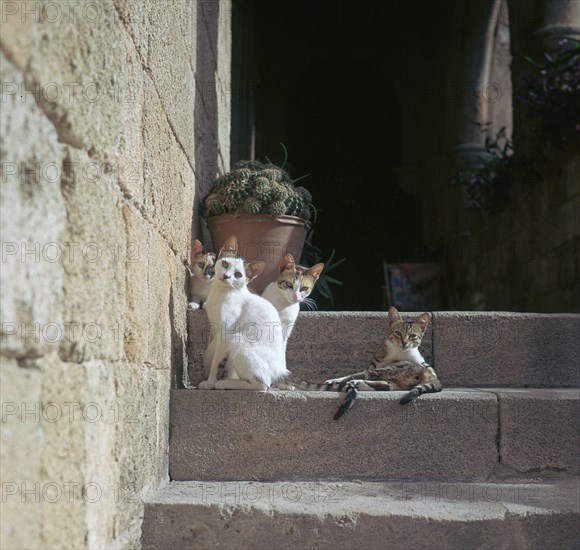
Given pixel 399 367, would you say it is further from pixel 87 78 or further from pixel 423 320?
pixel 87 78

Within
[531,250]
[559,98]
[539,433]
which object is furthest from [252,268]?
[531,250]

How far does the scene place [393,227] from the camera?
1137 cm

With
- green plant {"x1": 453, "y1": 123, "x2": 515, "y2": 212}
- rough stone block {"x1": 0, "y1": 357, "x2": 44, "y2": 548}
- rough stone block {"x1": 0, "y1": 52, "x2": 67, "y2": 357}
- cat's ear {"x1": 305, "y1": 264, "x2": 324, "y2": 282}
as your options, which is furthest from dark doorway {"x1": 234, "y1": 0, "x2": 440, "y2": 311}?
rough stone block {"x1": 0, "y1": 357, "x2": 44, "y2": 548}

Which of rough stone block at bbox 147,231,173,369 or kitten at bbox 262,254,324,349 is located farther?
kitten at bbox 262,254,324,349

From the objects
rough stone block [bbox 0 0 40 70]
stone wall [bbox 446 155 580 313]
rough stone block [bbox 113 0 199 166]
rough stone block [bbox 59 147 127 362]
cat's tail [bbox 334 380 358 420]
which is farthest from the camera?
stone wall [bbox 446 155 580 313]

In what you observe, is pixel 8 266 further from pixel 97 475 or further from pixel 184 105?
pixel 184 105

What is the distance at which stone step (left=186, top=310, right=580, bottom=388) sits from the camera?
137 inches

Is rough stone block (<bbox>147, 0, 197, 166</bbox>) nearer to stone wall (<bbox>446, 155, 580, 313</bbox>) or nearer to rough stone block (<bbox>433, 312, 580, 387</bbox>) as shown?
rough stone block (<bbox>433, 312, 580, 387</bbox>)

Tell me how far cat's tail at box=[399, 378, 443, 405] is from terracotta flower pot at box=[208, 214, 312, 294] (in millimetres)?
1193

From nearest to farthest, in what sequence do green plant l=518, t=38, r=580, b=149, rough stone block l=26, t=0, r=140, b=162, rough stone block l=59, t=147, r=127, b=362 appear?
rough stone block l=26, t=0, r=140, b=162, rough stone block l=59, t=147, r=127, b=362, green plant l=518, t=38, r=580, b=149

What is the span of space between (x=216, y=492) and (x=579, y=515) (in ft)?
4.05

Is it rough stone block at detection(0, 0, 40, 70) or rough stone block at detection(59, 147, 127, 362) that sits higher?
rough stone block at detection(0, 0, 40, 70)

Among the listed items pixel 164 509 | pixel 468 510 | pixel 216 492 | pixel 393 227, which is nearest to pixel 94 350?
pixel 164 509

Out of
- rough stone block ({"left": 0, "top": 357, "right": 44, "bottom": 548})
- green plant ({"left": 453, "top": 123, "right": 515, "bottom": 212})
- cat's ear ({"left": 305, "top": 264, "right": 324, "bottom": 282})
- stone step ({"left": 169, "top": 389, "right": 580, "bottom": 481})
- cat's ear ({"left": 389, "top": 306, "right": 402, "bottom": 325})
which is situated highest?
green plant ({"left": 453, "top": 123, "right": 515, "bottom": 212})
